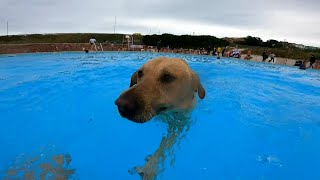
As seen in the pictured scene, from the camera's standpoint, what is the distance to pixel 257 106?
25.1 ft

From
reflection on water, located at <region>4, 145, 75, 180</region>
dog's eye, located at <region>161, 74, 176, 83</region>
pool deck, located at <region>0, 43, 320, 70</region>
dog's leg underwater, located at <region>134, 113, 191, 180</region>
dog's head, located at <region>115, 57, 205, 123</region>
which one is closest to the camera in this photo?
dog's head, located at <region>115, 57, 205, 123</region>

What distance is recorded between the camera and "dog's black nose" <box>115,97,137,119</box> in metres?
2.83

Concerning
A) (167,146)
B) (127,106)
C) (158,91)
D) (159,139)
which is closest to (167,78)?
(158,91)

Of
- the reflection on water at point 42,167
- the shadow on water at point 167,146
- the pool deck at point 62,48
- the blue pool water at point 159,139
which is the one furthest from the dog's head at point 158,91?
the pool deck at point 62,48

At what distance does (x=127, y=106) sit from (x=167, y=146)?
1.68 metres

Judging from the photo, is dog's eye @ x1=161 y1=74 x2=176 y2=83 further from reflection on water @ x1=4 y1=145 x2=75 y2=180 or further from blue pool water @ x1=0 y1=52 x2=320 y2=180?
reflection on water @ x1=4 y1=145 x2=75 y2=180

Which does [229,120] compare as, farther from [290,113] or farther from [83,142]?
[83,142]

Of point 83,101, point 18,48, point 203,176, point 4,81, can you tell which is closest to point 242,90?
point 83,101

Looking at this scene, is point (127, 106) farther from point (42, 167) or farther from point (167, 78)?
point (42, 167)

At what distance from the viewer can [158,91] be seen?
11.1ft

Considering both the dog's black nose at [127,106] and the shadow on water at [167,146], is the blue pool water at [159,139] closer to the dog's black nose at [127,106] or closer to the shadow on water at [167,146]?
the shadow on water at [167,146]

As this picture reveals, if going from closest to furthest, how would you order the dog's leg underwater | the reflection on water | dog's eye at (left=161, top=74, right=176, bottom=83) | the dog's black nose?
the dog's black nose
dog's eye at (left=161, top=74, right=176, bottom=83)
the dog's leg underwater
the reflection on water

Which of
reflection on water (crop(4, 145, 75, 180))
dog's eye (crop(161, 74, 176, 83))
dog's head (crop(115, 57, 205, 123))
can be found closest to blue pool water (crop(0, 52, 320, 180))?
reflection on water (crop(4, 145, 75, 180))

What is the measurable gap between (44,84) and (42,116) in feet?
11.2
